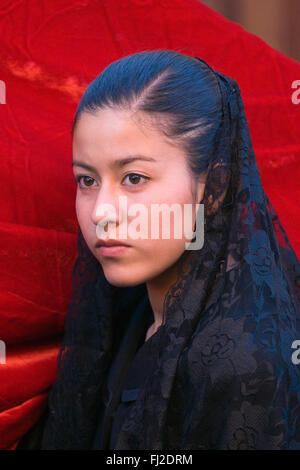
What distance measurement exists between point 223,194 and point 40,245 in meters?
0.50

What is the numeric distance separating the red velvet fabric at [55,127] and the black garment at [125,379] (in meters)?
0.17

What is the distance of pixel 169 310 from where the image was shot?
3.11 ft

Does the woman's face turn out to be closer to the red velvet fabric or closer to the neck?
the neck

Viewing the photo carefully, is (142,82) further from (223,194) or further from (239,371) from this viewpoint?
(239,371)

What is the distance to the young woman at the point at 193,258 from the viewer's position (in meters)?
0.88

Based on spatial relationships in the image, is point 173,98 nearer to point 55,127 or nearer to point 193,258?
point 193,258

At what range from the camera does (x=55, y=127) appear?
4.31ft

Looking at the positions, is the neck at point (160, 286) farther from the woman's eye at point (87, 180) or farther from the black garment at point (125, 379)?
the woman's eye at point (87, 180)

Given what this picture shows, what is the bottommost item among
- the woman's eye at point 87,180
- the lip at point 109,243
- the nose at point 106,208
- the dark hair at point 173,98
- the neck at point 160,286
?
the neck at point 160,286

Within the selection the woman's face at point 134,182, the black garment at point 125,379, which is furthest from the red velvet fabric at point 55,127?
the woman's face at point 134,182

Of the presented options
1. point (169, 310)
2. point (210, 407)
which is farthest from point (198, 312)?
point (210, 407)

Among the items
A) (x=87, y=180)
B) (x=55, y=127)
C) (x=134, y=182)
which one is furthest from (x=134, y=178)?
(x=55, y=127)

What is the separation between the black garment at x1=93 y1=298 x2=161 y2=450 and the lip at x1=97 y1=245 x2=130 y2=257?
0.17 m

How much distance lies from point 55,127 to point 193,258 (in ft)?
1.81
